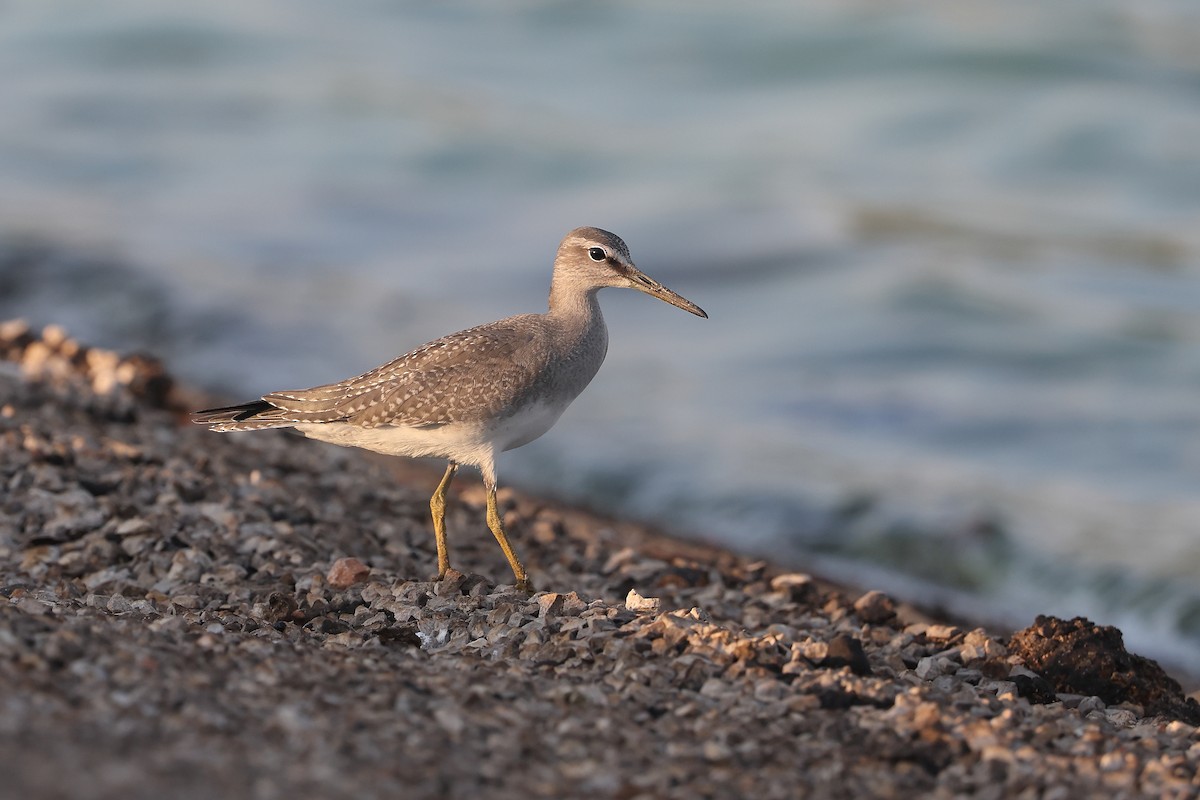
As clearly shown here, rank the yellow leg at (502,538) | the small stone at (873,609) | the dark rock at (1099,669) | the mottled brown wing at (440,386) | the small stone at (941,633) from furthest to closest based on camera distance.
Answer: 1. the small stone at (873,609)
2. the yellow leg at (502,538)
3. the mottled brown wing at (440,386)
4. the small stone at (941,633)
5. the dark rock at (1099,669)

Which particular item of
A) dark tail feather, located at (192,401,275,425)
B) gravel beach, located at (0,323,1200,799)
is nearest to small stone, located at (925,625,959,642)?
gravel beach, located at (0,323,1200,799)

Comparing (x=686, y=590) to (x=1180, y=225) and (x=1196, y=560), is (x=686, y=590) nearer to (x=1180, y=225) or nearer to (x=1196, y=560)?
(x=1196, y=560)

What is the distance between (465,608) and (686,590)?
2.06 metres

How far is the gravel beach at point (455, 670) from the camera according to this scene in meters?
4.79

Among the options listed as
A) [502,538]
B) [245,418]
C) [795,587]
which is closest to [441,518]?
[502,538]

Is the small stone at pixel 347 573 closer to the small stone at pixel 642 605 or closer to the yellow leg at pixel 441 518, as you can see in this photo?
the yellow leg at pixel 441 518

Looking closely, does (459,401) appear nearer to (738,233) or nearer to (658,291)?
(658,291)

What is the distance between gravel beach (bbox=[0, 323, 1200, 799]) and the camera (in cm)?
479

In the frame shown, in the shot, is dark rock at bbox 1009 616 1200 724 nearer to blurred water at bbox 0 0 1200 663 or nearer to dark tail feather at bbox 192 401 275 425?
blurred water at bbox 0 0 1200 663

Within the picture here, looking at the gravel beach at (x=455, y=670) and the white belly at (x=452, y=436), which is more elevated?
the white belly at (x=452, y=436)

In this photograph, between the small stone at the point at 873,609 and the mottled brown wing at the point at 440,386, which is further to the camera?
the small stone at the point at 873,609

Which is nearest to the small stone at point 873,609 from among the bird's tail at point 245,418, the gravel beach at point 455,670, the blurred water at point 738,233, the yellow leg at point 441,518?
the gravel beach at point 455,670

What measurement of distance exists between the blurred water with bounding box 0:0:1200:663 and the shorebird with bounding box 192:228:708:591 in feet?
13.4

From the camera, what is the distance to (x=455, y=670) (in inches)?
233
